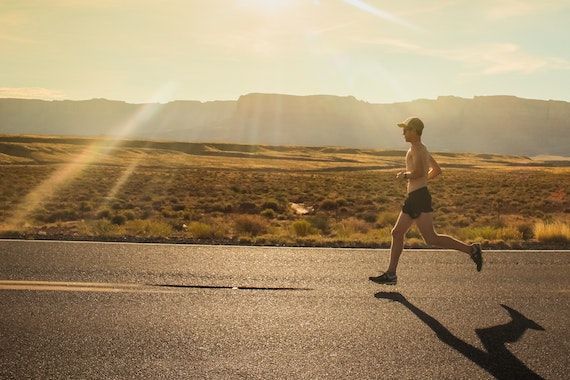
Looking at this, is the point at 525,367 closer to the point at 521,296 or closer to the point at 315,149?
the point at 521,296

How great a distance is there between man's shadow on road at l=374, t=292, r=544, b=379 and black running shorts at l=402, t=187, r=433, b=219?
4.08 ft

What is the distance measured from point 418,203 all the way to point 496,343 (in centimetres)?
225

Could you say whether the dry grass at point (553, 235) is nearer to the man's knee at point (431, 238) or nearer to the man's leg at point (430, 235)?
the man's leg at point (430, 235)

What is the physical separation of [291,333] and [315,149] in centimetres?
13645

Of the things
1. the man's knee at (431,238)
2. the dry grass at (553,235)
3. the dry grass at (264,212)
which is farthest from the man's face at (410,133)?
the dry grass at (553,235)

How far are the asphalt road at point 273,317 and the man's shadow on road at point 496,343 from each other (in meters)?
0.01

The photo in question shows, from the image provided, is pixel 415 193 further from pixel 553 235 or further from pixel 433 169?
pixel 553 235

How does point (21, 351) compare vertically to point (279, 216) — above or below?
above

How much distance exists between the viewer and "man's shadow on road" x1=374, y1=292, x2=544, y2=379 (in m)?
3.83

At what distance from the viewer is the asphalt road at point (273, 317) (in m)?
3.85

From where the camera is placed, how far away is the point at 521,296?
5852mm

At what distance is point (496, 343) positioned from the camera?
14.4ft

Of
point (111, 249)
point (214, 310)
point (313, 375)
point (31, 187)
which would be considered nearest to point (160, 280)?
point (214, 310)

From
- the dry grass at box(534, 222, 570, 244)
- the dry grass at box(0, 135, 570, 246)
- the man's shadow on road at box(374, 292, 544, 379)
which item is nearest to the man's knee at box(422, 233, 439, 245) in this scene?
the man's shadow on road at box(374, 292, 544, 379)
